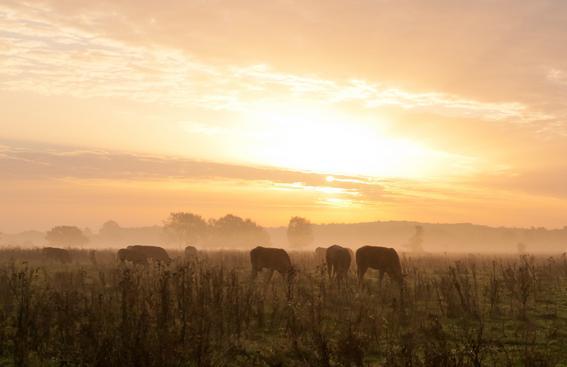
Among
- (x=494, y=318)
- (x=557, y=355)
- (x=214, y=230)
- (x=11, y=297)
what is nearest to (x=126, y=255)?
(x=11, y=297)

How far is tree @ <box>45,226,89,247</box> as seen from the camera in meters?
147

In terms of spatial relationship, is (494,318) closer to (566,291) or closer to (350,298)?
(350,298)

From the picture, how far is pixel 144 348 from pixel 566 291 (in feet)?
59.1

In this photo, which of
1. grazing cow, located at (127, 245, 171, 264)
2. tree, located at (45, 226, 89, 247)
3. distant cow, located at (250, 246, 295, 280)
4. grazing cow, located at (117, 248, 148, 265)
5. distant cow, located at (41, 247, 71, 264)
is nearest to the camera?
distant cow, located at (250, 246, 295, 280)

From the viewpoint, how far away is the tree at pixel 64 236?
147 m

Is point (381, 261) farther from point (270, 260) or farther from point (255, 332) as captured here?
point (255, 332)

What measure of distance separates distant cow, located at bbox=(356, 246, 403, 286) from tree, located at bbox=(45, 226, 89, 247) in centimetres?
14881

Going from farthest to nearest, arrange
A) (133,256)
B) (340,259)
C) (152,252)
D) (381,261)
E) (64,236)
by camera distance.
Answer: (64,236) < (152,252) < (133,256) < (340,259) < (381,261)

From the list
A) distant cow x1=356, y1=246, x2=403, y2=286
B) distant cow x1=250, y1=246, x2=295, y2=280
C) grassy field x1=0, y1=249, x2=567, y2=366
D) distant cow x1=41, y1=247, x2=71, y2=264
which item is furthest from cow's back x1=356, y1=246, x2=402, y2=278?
distant cow x1=41, y1=247, x2=71, y2=264

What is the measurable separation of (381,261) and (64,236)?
151695 mm

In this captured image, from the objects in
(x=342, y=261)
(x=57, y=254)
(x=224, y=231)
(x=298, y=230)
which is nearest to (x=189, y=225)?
(x=224, y=231)

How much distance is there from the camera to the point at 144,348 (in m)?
6.41

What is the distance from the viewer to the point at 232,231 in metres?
131

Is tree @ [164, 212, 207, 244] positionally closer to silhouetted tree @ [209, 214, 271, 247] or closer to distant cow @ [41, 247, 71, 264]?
silhouetted tree @ [209, 214, 271, 247]
